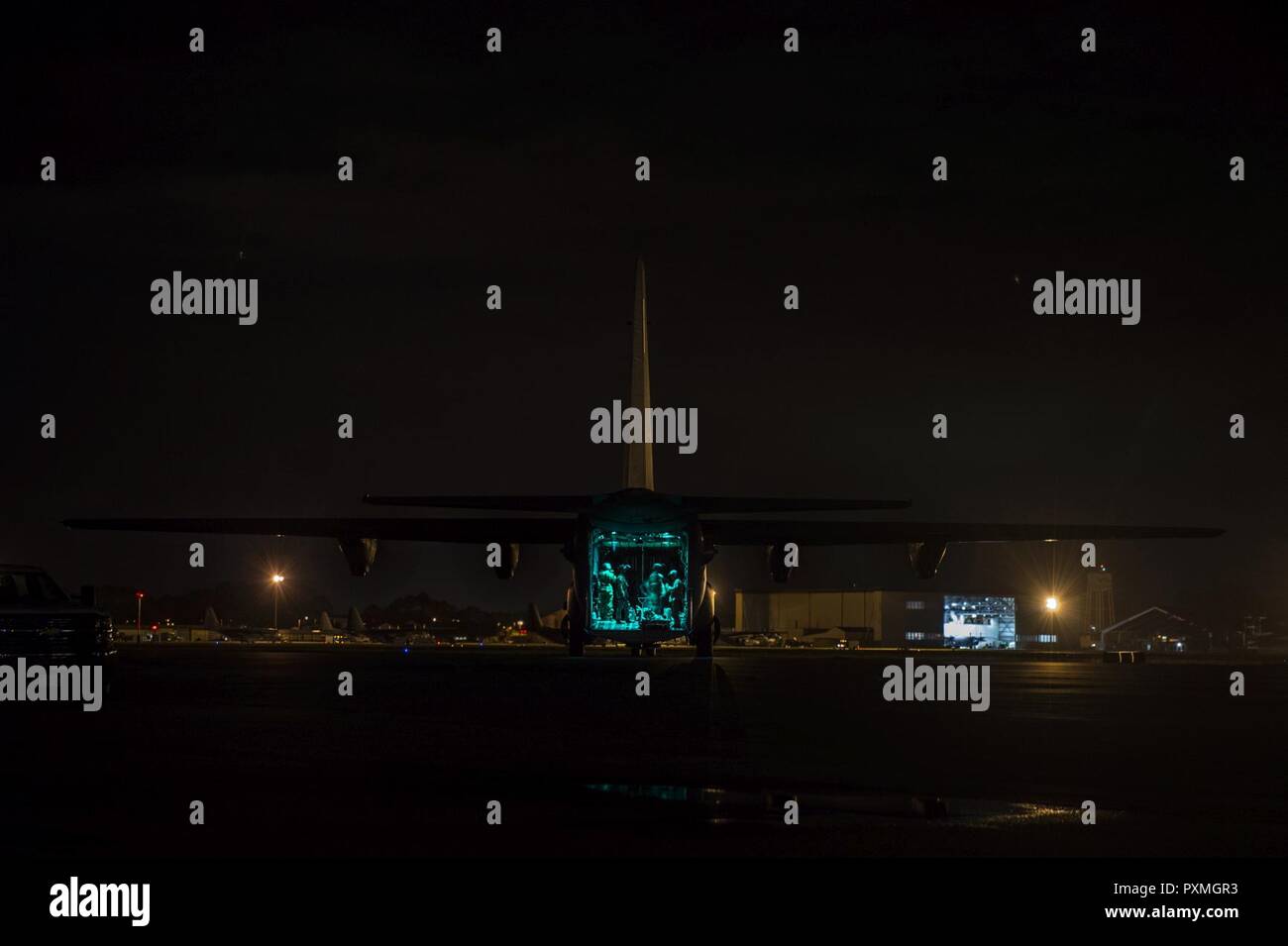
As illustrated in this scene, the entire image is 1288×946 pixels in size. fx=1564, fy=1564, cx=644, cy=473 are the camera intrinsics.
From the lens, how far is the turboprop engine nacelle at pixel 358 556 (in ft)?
157

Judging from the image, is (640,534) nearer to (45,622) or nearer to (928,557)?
(928,557)

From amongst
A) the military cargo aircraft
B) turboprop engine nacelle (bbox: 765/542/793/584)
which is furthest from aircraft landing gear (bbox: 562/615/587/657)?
turboprop engine nacelle (bbox: 765/542/793/584)

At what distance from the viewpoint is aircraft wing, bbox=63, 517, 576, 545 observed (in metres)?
48.2

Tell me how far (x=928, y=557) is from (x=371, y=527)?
56.9 feet

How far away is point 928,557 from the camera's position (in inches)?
1916

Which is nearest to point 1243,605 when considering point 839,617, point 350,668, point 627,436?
point 839,617

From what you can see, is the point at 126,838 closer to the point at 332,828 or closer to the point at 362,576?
the point at 332,828

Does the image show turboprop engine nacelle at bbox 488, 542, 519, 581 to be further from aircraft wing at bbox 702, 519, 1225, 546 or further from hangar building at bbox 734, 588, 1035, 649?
hangar building at bbox 734, 588, 1035, 649

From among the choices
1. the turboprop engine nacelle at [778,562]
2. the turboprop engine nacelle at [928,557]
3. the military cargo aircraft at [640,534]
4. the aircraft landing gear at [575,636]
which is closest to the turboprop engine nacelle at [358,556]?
the military cargo aircraft at [640,534]

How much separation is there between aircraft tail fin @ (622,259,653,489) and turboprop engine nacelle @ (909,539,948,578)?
897cm

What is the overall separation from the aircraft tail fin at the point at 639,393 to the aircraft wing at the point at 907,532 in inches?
125

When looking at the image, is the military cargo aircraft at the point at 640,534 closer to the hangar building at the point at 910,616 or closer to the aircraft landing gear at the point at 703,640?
the aircraft landing gear at the point at 703,640

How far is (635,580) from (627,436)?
9.61m
